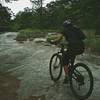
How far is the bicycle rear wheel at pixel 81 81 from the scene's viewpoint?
7598 mm

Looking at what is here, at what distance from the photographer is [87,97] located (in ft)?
25.1

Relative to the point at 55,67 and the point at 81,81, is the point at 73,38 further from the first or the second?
the point at 55,67

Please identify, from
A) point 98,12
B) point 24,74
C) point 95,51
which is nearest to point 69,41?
point 24,74

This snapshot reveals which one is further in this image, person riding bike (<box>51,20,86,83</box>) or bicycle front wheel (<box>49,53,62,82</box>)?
bicycle front wheel (<box>49,53,62,82</box>)

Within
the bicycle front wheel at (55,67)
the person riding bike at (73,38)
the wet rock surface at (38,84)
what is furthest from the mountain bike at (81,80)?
the bicycle front wheel at (55,67)

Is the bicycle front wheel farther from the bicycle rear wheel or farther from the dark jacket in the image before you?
the bicycle rear wheel

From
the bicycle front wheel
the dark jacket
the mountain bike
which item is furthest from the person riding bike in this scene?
the bicycle front wheel

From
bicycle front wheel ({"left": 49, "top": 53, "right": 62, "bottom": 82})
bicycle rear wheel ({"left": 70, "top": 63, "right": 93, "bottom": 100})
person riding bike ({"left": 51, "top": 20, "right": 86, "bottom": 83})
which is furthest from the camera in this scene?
bicycle front wheel ({"left": 49, "top": 53, "right": 62, "bottom": 82})

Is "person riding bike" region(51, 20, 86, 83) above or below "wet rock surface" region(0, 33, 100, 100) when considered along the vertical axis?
above

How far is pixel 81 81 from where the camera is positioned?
7.80 metres

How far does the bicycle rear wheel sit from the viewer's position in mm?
7598

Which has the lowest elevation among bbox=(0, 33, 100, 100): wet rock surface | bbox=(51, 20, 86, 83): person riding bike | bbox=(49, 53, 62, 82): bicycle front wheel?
bbox=(0, 33, 100, 100): wet rock surface

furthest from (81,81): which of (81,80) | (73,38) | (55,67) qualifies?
(55,67)

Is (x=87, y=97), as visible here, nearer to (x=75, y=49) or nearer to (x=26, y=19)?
(x=75, y=49)
